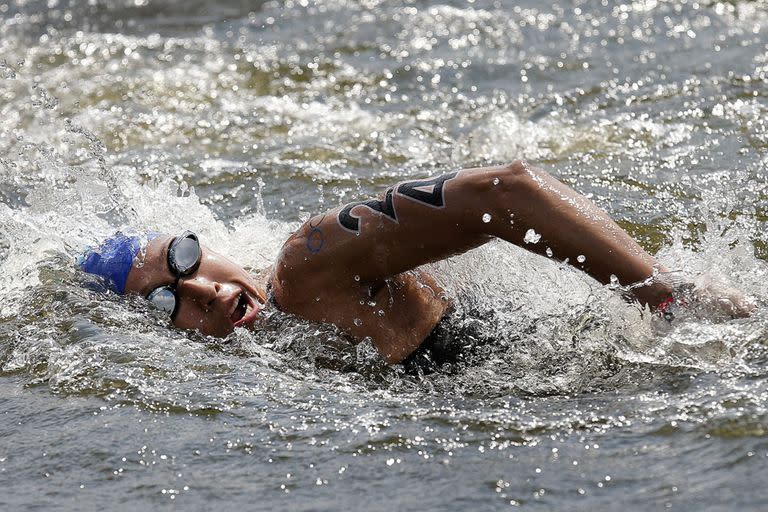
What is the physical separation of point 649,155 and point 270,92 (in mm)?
3895

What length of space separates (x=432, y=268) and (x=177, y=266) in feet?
3.78

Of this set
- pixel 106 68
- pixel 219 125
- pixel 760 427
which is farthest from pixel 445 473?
pixel 106 68

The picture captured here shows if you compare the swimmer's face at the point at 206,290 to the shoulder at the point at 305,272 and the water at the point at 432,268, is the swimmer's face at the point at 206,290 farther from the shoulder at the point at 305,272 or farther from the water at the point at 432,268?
the shoulder at the point at 305,272

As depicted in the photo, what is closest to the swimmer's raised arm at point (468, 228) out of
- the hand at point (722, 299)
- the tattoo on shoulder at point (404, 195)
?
the tattoo on shoulder at point (404, 195)

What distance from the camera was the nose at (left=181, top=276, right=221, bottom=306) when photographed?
16.1 feet

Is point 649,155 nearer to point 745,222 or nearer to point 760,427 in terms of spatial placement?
point 745,222

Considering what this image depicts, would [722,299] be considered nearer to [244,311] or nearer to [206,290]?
[244,311]

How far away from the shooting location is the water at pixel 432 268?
11.4ft

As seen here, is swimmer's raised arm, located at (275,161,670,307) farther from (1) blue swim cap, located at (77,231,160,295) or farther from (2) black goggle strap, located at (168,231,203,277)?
(1) blue swim cap, located at (77,231,160,295)

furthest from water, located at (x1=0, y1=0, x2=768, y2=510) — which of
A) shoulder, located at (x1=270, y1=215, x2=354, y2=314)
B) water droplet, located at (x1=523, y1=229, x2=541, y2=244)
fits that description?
water droplet, located at (x1=523, y1=229, x2=541, y2=244)

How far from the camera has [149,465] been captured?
374 cm

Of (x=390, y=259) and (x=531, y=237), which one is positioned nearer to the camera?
(x=531, y=237)

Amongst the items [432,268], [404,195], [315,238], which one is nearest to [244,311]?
[315,238]

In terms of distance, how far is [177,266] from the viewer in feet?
16.3
